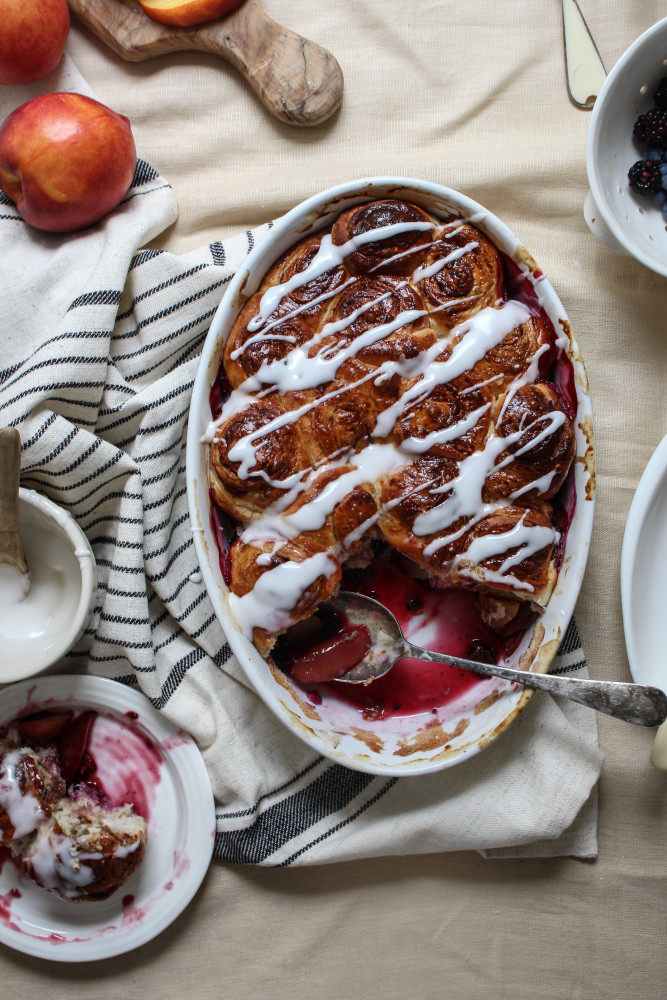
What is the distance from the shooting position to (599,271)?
220 centimetres

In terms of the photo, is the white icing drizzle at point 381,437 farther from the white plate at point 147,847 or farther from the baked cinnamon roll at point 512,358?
the white plate at point 147,847

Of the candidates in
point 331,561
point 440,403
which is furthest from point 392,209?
point 331,561

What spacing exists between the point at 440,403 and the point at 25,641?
1226mm

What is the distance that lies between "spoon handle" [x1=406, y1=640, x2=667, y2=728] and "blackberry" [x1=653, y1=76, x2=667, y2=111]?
1519 mm

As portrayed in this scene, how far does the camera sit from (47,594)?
6.75 ft

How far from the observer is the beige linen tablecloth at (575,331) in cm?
218

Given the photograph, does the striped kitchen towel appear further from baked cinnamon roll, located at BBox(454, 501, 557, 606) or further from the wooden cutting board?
baked cinnamon roll, located at BBox(454, 501, 557, 606)

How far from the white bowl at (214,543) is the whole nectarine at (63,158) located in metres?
0.49

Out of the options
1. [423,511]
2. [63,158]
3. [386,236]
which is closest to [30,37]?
[63,158]

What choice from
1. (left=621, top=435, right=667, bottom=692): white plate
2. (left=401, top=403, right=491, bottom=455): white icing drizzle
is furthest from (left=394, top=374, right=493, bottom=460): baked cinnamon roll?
(left=621, top=435, right=667, bottom=692): white plate

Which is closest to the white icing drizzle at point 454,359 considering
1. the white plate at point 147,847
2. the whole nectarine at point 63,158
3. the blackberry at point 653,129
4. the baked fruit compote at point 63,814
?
the blackberry at point 653,129

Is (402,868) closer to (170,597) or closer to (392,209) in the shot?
(170,597)

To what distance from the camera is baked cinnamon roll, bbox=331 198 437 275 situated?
73.1 inches

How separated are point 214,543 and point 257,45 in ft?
4.51
